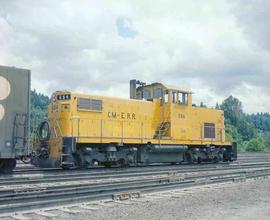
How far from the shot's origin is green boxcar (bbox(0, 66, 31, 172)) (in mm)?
12312

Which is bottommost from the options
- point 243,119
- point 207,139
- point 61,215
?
point 61,215

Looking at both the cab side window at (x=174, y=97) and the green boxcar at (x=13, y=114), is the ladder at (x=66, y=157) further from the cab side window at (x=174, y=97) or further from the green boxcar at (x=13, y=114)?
the cab side window at (x=174, y=97)

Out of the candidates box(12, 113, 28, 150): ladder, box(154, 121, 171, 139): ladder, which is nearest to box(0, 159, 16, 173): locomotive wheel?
box(12, 113, 28, 150): ladder

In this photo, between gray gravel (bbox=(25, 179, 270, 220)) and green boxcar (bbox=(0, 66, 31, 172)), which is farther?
green boxcar (bbox=(0, 66, 31, 172))

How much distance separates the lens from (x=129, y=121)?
18078mm

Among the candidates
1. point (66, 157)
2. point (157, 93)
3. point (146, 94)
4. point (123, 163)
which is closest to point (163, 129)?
point (157, 93)

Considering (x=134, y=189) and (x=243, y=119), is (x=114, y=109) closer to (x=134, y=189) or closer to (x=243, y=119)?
(x=134, y=189)

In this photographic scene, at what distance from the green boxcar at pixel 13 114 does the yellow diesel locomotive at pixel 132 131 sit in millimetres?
2391

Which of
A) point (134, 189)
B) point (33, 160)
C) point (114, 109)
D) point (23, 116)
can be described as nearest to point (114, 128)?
point (114, 109)

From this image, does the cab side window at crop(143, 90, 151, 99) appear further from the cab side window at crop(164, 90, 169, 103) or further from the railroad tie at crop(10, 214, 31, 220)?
the railroad tie at crop(10, 214, 31, 220)

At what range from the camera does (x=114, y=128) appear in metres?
17.4

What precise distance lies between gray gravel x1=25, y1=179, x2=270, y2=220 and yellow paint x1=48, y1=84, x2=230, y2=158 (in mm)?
6900

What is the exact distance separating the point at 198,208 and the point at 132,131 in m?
9.97

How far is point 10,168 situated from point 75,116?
3.81 metres
